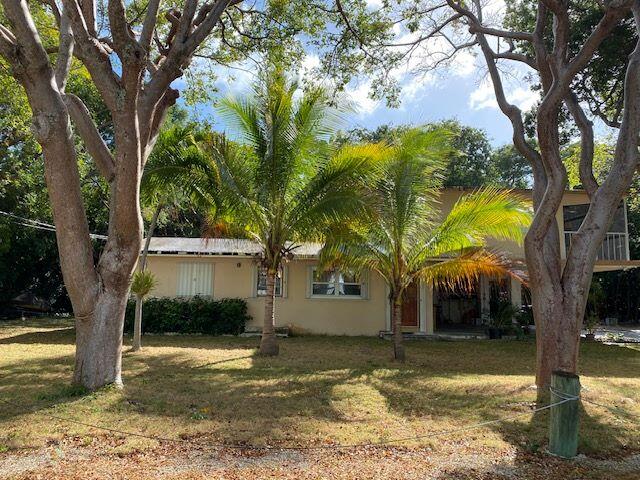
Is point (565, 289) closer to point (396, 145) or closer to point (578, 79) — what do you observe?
Answer: point (396, 145)

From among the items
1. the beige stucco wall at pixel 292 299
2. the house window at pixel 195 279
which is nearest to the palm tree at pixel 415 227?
the beige stucco wall at pixel 292 299

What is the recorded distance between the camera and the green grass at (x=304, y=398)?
5570 mm

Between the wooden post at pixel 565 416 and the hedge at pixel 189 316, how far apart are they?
11867 mm

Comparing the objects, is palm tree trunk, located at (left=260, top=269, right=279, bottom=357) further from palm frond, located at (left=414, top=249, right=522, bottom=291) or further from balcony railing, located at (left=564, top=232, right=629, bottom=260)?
balcony railing, located at (left=564, top=232, right=629, bottom=260)

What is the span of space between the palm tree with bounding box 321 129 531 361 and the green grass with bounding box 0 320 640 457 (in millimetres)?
2177

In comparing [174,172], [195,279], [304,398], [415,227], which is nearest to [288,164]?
[174,172]

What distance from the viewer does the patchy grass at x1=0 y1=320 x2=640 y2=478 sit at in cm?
543

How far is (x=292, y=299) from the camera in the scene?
54.1 ft

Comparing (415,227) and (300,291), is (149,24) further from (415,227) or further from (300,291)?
(300,291)

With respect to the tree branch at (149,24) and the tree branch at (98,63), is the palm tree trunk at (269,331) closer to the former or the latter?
the tree branch at (98,63)

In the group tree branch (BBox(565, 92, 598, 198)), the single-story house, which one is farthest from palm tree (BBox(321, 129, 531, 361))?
the single-story house

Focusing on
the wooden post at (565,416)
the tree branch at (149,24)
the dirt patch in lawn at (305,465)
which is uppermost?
the tree branch at (149,24)

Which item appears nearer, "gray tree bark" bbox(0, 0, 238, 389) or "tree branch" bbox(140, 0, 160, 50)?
"gray tree bark" bbox(0, 0, 238, 389)

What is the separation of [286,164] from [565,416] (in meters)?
7.69
